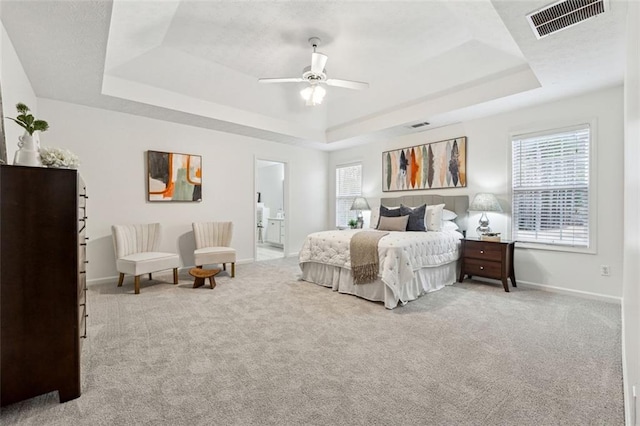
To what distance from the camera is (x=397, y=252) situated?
11.2 ft

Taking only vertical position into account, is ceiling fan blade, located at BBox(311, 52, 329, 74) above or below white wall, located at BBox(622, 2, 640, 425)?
above

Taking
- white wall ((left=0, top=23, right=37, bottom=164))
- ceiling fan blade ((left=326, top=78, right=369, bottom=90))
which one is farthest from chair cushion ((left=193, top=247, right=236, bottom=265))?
ceiling fan blade ((left=326, top=78, right=369, bottom=90))

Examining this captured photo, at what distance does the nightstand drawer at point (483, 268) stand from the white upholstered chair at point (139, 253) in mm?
4181

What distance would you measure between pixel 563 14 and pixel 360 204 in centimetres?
436

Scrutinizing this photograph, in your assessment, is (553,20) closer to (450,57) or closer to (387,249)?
(450,57)

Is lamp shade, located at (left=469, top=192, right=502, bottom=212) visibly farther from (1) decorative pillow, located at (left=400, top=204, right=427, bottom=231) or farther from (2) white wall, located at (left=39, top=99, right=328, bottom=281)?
(2) white wall, located at (left=39, top=99, right=328, bottom=281)

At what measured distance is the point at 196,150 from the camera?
5.29m

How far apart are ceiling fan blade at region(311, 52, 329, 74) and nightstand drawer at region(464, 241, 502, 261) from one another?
312cm

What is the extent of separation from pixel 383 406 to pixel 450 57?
13.9 feet

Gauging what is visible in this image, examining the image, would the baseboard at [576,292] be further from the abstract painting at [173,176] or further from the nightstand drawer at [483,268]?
the abstract painting at [173,176]

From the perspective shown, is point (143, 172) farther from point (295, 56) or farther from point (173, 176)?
point (295, 56)

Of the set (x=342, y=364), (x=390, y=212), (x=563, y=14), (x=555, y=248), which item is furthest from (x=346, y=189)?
(x=342, y=364)

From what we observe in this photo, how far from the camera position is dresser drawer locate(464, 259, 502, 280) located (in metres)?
4.02

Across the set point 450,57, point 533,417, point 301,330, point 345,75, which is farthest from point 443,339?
point 345,75
